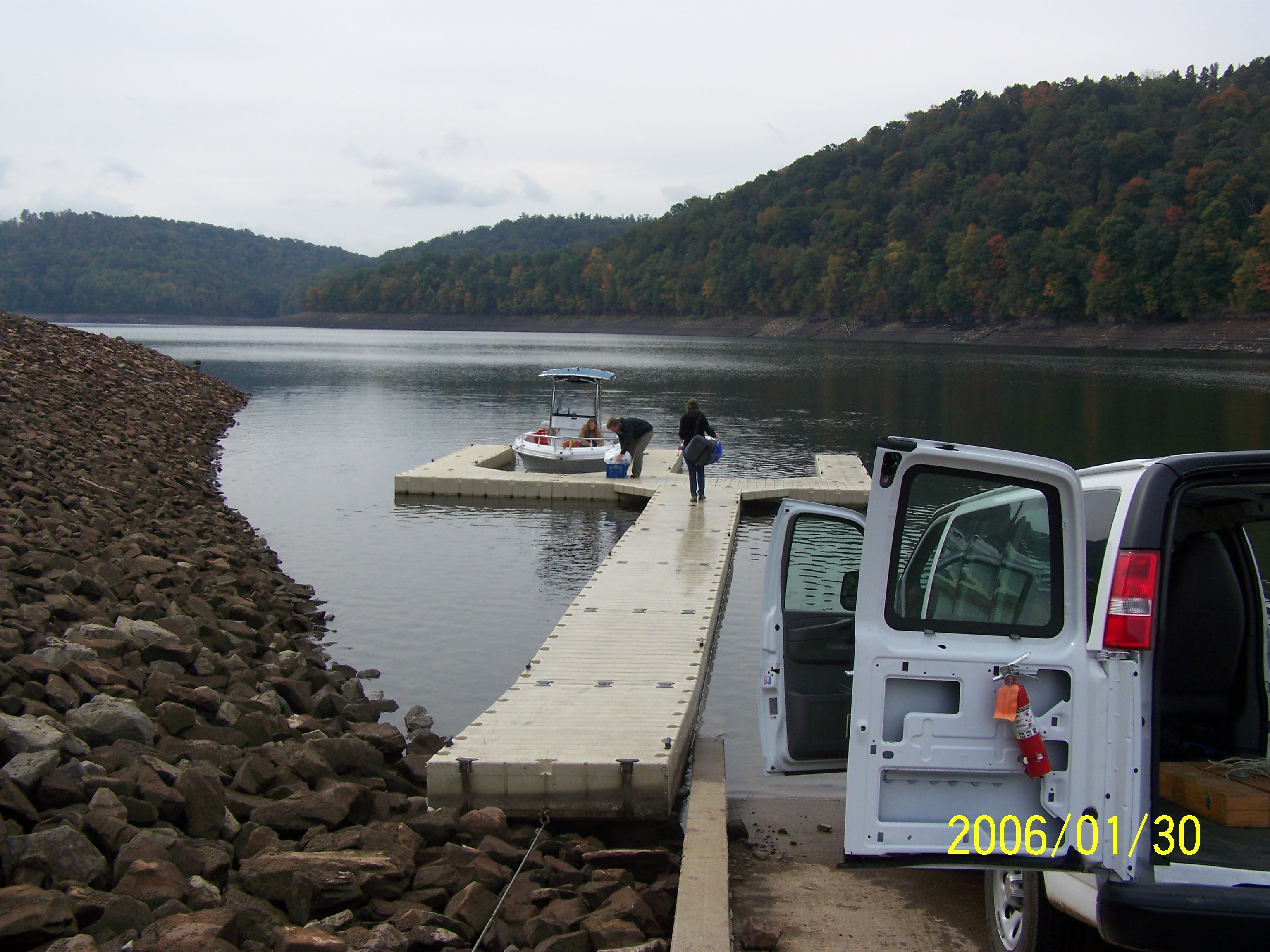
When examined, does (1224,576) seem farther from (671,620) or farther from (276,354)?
(276,354)

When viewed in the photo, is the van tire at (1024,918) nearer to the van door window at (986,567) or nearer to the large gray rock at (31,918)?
the van door window at (986,567)

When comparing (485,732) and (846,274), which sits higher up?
(846,274)

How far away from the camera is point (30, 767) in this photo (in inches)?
208

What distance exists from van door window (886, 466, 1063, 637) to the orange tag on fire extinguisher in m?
0.20

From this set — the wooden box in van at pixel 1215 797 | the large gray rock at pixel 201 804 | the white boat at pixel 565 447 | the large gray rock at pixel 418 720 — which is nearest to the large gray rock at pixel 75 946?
the large gray rock at pixel 201 804

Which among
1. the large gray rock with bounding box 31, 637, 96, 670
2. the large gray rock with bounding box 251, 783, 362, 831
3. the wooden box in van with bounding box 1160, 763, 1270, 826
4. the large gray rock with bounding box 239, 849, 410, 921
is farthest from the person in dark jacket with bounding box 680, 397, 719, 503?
the wooden box in van with bounding box 1160, 763, 1270, 826

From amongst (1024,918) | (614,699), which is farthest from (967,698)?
(614,699)

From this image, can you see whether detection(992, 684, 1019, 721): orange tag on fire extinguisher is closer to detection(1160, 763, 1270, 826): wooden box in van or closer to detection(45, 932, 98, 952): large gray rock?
detection(1160, 763, 1270, 826): wooden box in van

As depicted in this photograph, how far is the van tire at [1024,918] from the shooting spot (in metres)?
3.82

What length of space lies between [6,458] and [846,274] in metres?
144

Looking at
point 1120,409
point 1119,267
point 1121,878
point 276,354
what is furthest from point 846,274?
point 1121,878

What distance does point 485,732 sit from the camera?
268 inches

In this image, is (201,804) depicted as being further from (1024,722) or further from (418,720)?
(1024,722)

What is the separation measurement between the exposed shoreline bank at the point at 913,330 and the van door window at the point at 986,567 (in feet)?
306
